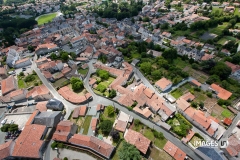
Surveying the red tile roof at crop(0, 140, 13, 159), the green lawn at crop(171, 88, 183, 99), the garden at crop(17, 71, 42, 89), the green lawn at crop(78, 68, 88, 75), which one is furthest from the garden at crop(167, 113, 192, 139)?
the garden at crop(17, 71, 42, 89)

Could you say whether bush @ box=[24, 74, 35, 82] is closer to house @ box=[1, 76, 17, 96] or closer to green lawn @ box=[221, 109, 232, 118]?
house @ box=[1, 76, 17, 96]

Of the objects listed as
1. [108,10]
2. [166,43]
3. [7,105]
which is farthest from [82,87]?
[108,10]

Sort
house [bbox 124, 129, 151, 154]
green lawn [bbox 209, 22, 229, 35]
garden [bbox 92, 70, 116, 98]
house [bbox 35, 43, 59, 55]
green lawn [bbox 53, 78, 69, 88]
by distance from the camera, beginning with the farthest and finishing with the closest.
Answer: green lawn [bbox 209, 22, 229, 35] < house [bbox 35, 43, 59, 55] < green lawn [bbox 53, 78, 69, 88] < garden [bbox 92, 70, 116, 98] < house [bbox 124, 129, 151, 154]

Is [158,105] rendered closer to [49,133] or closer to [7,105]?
[49,133]

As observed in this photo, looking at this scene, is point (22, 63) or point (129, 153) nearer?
point (129, 153)

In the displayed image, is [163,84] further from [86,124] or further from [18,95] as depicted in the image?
[18,95]

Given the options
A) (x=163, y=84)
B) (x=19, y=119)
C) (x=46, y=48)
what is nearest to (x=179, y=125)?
(x=163, y=84)

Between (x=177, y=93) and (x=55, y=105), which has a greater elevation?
(x=55, y=105)
